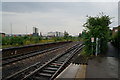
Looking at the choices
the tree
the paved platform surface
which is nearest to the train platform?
the paved platform surface

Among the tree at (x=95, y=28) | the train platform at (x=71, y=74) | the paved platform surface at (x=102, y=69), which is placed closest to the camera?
the train platform at (x=71, y=74)

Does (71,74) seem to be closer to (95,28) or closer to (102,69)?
(102,69)

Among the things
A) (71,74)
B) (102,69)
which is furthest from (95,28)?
(71,74)

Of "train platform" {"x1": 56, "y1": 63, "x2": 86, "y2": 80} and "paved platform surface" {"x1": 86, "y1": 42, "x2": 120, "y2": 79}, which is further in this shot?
"paved platform surface" {"x1": 86, "y1": 42, "x2": 120, "y2": 79}

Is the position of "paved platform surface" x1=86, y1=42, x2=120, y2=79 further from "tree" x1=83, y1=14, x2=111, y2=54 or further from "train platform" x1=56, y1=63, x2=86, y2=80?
"tree" x1=83, y1=14, x2=111, y2=54

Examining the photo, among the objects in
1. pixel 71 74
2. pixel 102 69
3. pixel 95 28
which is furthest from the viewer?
pixel 95 28

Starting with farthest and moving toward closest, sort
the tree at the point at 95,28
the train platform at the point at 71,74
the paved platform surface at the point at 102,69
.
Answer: the tree at the point at 95,28 → the paved platform surface at the point at 102,69 → the train platform at the point at 71,74

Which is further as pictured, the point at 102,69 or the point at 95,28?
the point at 95,28

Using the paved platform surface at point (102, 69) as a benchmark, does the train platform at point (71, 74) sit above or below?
below

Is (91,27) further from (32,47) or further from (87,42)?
(32,47)

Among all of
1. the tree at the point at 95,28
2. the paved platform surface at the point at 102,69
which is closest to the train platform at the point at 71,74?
the paved platform surface at the point at 102,69

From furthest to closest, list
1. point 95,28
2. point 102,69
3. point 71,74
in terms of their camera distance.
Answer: point 95,28, point 102,69, point 71,74

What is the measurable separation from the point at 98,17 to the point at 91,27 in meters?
1.76

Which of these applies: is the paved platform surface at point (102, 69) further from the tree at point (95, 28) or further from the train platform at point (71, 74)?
the tree at point (95, 28)
